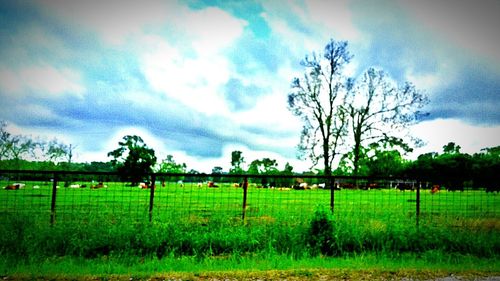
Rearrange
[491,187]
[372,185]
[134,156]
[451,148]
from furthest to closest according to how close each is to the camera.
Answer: [451,148], [134,156], [491,187], [372,185]

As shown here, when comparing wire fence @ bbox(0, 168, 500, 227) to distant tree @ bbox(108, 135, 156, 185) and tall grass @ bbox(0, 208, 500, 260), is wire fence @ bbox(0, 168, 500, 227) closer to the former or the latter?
tall grass @ bbox(0, 208, 500, 260)

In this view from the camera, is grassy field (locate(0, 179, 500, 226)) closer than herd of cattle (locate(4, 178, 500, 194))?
Yes

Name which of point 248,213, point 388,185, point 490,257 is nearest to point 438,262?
point 490,257

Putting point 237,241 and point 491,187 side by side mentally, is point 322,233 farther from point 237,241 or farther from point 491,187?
point 491,187

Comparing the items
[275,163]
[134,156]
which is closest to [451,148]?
[275,163]

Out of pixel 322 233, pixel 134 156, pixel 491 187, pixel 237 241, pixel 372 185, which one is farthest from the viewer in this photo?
pixel 134 156

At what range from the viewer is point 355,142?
40.8 m

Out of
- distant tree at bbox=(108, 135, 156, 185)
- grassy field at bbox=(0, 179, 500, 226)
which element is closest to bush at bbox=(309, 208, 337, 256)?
grassy field at bbox=(0, 179, 500, 226)

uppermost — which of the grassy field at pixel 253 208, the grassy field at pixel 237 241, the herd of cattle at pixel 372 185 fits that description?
the herd of cattle at pixel 372 185

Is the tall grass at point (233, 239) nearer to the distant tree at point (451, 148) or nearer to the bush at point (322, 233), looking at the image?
the bush at point (322, 233)

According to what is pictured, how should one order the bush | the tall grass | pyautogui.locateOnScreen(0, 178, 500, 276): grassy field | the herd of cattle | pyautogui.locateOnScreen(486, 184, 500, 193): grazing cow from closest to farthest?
pyautogui.locateOnScreen(0, 178, 500, 276): grassy field < the tall grass < the bush < the herd of cattle < pyautogui.locateOnScreen(486, 184, 500, 193): grazing cow

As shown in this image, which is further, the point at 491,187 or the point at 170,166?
the point at 170,166

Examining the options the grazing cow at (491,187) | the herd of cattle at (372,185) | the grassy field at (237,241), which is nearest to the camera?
the grassy field at (237,241)

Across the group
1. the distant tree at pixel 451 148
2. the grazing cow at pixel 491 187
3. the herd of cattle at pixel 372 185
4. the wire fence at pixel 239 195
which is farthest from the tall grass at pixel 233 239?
the distant tree at pixel 451 148
